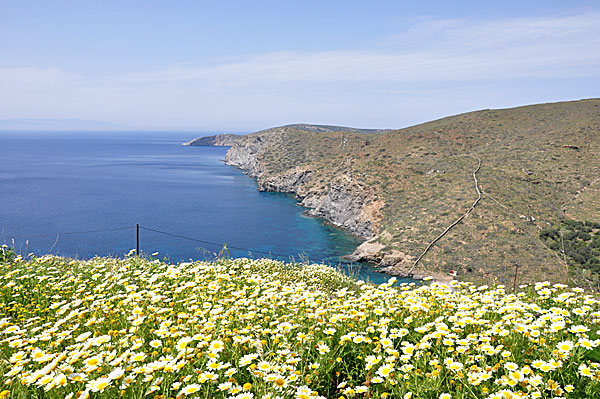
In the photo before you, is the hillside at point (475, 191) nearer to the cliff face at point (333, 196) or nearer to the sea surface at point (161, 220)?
the cliff face at point (333, 196)

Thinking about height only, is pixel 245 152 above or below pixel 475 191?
above

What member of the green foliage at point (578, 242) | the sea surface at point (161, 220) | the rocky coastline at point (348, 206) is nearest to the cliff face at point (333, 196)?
A: the rocky coastline at point (348, 206)

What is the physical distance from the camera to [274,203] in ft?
239

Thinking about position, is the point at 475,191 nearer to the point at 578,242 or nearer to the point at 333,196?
the point at 578,242

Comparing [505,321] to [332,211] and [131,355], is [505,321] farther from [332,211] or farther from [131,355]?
[332,211]

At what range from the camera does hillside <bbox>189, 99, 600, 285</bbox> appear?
34.5 meters

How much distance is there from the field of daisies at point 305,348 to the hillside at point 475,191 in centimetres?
1997

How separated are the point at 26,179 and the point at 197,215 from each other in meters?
55.0

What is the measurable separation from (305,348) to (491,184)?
154ft

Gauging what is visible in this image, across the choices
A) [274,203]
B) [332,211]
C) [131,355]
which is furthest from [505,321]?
[274,203]

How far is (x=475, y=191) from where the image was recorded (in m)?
44.2

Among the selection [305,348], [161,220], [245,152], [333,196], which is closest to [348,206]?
[333,196]

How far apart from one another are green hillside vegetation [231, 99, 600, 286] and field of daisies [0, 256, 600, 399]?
18.3 m

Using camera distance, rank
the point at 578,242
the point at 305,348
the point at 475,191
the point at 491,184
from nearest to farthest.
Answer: the point at 305,348 < the point at 578,242 < the point at 475,191 < the point at 491,184
